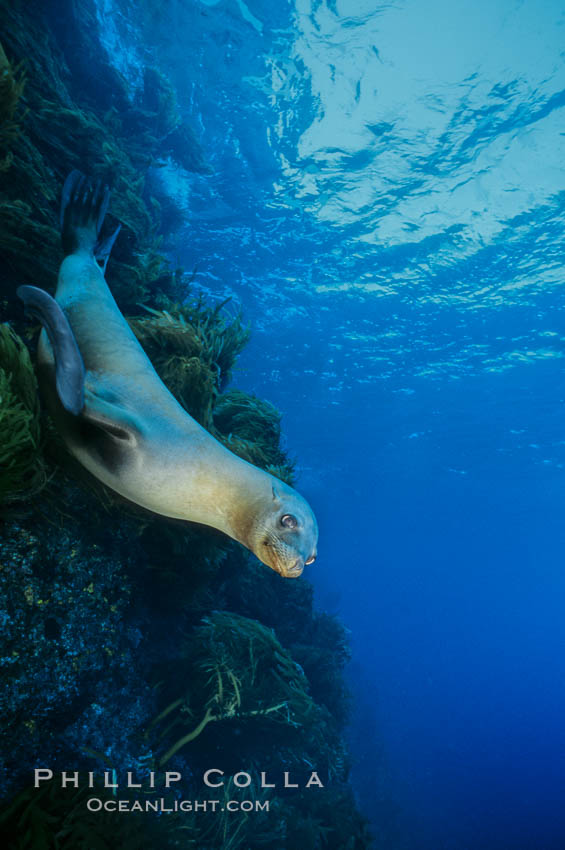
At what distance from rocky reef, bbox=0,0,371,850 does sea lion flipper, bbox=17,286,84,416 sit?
1.78 ft

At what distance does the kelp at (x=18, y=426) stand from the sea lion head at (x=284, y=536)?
1310mm

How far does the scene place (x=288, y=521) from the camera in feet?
5.09

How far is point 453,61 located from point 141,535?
14.1 metres

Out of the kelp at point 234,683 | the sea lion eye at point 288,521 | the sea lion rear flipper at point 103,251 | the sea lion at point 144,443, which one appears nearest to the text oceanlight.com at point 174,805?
the kelp at point 234,683

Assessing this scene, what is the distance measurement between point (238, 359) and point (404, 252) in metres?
10.1

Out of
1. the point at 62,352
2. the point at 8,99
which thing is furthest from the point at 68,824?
the point at 8,99

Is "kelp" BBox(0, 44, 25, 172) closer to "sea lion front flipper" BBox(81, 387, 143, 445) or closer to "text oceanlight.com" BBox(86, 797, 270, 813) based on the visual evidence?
"sea lion front flipper" BBox(81, 387, 143, 445)

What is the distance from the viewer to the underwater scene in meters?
2.13

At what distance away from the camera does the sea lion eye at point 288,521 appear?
60.9 inches

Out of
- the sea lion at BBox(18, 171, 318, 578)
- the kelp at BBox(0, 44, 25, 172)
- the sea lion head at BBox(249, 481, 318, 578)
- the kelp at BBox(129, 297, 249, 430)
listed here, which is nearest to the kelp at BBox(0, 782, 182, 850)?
the sea lion at BBox(18, 171, 318, 578)

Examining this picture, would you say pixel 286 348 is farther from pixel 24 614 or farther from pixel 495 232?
pixel 24 614

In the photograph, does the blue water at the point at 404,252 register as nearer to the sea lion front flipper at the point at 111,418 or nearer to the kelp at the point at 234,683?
the sea lion front flipper at the point at 111,418

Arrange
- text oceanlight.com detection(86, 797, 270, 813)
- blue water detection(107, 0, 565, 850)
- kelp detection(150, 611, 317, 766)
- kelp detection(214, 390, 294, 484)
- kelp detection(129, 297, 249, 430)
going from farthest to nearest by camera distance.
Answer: blue water detection(107, 0, 565, 850), kelp detection(214, 390, 294, 484), kelp detection(150, 611, 317, 766), kelp detection(129, 297, 249, 430), text oceanlight.com detection(86, 797, 270, 813)

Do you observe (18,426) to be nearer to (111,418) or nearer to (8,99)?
(111,418)
